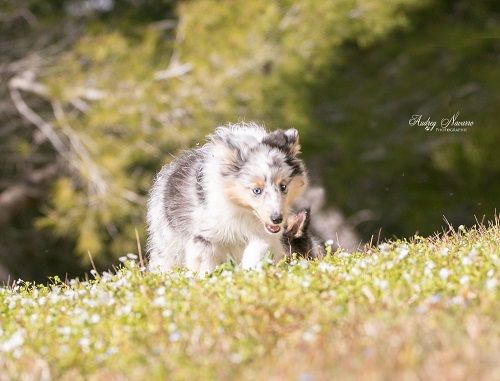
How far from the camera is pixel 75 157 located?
14719 mm

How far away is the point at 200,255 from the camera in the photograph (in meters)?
7.38

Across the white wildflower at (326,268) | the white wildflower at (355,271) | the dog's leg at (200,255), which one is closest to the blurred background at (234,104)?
the dog's leg at (200,255)

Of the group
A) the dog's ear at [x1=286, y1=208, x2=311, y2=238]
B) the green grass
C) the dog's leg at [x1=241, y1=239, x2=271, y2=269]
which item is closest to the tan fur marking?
the dog's leg at [x1=241, y1=239, x2=271, y2=269]

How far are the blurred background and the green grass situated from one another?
8073mm

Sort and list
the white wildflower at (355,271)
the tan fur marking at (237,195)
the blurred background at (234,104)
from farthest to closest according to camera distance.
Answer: the blurred background at (234,104) → the tan fur marking at (237,195) → the white wildflower at (355,271)

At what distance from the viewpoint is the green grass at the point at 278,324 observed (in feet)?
13.5

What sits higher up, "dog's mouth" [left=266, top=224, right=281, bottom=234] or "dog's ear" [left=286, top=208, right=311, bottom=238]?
"dog's mouth" [left=266, top=224, right=281, bottom=234]

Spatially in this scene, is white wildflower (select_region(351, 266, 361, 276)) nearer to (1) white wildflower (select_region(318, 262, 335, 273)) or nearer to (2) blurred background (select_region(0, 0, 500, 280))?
(1) white wildflower (select_region(318, 262, 335, 273))

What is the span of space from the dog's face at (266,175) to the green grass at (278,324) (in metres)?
0.78

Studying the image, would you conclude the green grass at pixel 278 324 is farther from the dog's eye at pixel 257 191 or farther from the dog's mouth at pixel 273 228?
the dog's eye at pixel 257 191

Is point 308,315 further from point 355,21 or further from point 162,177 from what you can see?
point 355,21

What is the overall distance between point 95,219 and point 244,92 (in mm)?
2914

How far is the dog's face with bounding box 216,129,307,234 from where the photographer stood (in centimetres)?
707

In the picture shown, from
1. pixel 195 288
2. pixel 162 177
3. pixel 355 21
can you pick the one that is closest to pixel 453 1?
pixel 355 21
